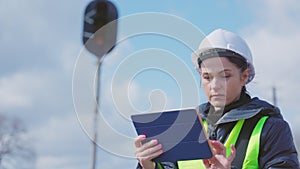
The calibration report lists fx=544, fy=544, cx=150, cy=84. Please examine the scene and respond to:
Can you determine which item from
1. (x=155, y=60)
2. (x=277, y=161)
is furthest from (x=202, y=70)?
(x=277, y=161)

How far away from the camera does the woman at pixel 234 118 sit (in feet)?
4.71

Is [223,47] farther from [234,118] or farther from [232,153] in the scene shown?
[232,153]

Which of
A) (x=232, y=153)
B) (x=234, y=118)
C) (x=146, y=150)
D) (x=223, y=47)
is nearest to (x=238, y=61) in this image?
(x=223, y=47)

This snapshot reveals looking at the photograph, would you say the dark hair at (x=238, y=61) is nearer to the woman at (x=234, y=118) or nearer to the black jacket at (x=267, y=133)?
the woman at (x=234, y=118)

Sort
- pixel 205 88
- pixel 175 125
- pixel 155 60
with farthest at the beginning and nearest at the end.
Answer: pixel 205 88 < pixel 155 60 < pixel 175 125

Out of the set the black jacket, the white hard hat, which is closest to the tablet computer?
the black jacket

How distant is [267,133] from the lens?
1.48 meters

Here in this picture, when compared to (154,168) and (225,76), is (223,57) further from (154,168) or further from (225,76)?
(154,168)

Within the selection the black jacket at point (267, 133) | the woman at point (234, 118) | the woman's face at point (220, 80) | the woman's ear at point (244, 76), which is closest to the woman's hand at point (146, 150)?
the woman at point (234, 118)

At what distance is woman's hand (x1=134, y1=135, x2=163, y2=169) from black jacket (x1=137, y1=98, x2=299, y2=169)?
140 mm

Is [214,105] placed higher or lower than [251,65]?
lower

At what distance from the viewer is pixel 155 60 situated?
1.41 metres

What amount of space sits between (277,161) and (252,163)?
2.6 inches

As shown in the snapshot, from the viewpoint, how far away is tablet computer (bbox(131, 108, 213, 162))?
1267 millimetres
